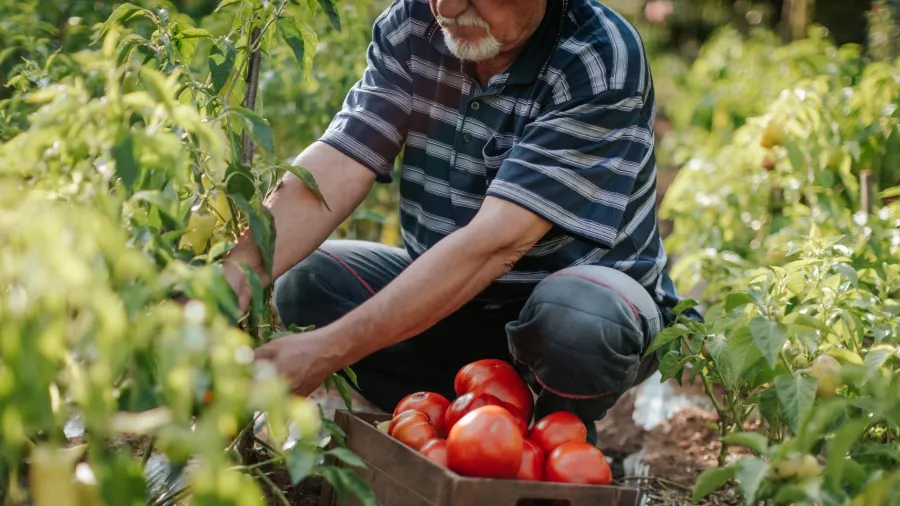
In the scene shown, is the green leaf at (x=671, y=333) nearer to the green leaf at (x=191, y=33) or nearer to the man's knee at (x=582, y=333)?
the man's knee at (x=582, y=333)

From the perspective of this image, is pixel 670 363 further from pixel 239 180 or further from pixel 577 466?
pixel 239 180

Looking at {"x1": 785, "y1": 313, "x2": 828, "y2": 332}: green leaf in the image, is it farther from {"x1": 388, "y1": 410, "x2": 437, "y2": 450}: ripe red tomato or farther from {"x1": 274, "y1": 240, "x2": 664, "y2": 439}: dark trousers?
{"x1": 388, "y1": 410, "x2": 437, "y2": 450}: ripe red tomato

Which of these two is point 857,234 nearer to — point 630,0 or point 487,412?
point 487,412

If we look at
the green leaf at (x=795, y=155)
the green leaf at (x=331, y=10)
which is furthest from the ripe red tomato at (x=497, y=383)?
the green leaf at (x=795, y=155)

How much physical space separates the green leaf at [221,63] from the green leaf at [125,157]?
651mm

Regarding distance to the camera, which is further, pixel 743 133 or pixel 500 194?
pixel 743 133

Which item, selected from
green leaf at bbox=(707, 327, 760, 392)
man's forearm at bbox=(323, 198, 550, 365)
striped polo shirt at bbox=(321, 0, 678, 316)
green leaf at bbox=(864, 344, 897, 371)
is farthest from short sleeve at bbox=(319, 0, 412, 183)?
green leaf at bbox=(864, 344, 897, 371)

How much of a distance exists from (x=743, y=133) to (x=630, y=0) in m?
7.13

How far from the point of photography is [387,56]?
249 cm

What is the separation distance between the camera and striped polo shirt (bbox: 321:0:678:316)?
2.10 m

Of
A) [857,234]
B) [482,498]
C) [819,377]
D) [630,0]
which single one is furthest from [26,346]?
[630,0]

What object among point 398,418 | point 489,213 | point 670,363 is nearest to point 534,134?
point 489,213

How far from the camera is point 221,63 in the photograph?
72.6 inches

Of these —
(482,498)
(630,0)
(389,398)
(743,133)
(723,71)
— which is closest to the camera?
(482,498)
